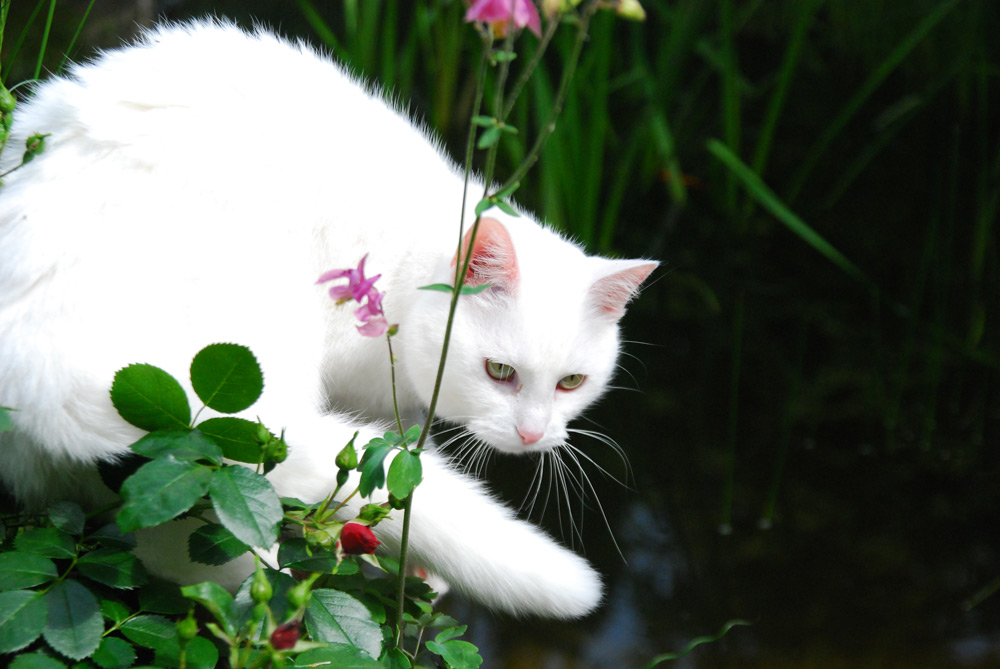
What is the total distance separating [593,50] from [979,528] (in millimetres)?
1764

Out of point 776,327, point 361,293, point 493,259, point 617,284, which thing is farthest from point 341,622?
point 776,327

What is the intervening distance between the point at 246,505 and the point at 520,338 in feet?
1.97

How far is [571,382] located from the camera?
57.1 inches

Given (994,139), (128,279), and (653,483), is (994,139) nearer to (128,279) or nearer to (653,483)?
(653,483)

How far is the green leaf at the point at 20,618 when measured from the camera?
795mm

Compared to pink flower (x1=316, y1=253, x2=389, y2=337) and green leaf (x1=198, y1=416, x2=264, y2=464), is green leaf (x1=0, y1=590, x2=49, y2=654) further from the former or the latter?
pink flower (x1=316, y1=253, x2=389, y2=337)

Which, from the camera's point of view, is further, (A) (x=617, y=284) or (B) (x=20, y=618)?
(A) (x=617, y=284)

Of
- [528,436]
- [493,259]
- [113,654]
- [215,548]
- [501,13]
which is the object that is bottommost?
[113,654]

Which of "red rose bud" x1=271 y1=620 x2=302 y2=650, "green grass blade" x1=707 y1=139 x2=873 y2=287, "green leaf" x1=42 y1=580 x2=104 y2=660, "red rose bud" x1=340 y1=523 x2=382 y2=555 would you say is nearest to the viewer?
"red rose bud" x1=271 y1=620 x2=302 y2=650

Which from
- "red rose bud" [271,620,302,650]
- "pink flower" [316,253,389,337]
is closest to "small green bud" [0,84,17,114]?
"pink flower" [316,253,389,337]

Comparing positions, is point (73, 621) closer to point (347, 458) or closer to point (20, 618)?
point (20, 618)

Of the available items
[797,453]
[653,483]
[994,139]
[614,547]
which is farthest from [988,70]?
[614,547]

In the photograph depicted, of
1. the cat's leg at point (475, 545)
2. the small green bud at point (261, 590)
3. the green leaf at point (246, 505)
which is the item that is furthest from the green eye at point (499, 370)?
the small green bud at point (261, 590)

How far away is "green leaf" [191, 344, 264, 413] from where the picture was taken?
90 cm
